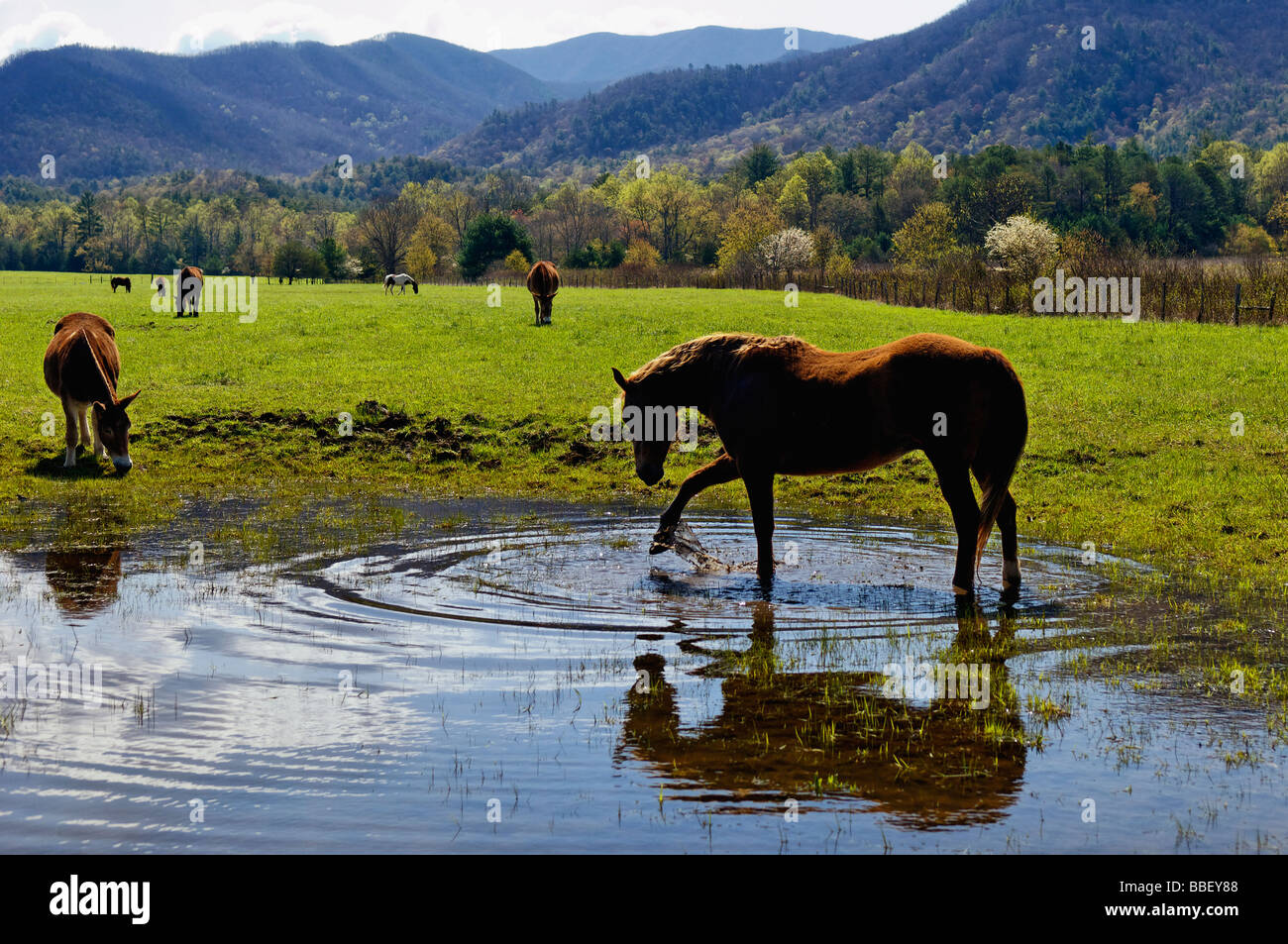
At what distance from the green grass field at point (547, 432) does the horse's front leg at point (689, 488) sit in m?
3.95

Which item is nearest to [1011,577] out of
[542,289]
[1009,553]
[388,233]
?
[1009,553]

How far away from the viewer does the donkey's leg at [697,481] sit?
12.4 m

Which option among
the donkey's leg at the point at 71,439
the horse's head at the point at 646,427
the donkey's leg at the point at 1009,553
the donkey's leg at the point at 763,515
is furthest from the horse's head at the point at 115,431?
the donkey's leg at the point at 1009,553

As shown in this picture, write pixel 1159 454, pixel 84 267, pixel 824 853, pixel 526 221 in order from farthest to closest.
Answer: pixel 526 221, pixel 84 267, pixel 1159 454, pixel 824 853

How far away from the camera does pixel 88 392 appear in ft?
56.9

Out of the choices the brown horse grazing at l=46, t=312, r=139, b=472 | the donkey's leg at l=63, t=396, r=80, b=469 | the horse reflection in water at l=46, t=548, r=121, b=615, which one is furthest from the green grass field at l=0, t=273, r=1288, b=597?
the horse reflection in water at l=46, t=548, r=121, b=615

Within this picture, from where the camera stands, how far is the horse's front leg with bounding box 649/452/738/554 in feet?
40.7

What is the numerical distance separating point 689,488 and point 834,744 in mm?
5924

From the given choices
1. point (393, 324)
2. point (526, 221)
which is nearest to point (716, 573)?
point (393, 324)

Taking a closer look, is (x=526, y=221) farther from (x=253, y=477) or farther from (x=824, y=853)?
(x=824, y=853)

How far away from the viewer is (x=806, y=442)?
11.5m

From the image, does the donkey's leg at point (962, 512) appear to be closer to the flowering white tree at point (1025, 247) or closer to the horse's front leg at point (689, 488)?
the horse's front leg at point (689, 488)

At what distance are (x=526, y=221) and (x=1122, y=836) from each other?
186716 mm

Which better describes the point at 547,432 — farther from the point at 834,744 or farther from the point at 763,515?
the point at 834,744
